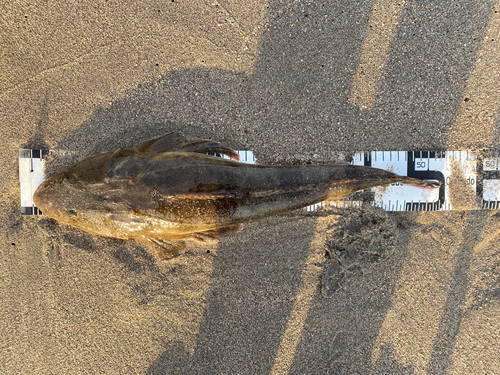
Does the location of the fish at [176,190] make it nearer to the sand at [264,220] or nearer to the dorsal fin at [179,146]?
the dorsal fin at [179,146]

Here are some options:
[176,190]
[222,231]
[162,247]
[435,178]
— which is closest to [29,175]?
[162,247]

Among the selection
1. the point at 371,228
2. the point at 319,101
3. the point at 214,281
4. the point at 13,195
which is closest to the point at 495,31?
the point at 319,101

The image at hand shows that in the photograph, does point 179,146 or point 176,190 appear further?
point 179,146

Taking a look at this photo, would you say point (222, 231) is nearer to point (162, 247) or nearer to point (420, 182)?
point (162, 247)

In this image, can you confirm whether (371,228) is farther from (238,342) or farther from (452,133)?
(238,342)

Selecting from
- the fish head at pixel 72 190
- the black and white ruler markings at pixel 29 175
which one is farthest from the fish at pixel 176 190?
the black and white ruler markings at pixel 29 175

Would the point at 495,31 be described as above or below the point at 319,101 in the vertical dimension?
above

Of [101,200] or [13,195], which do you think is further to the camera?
[13,195]
